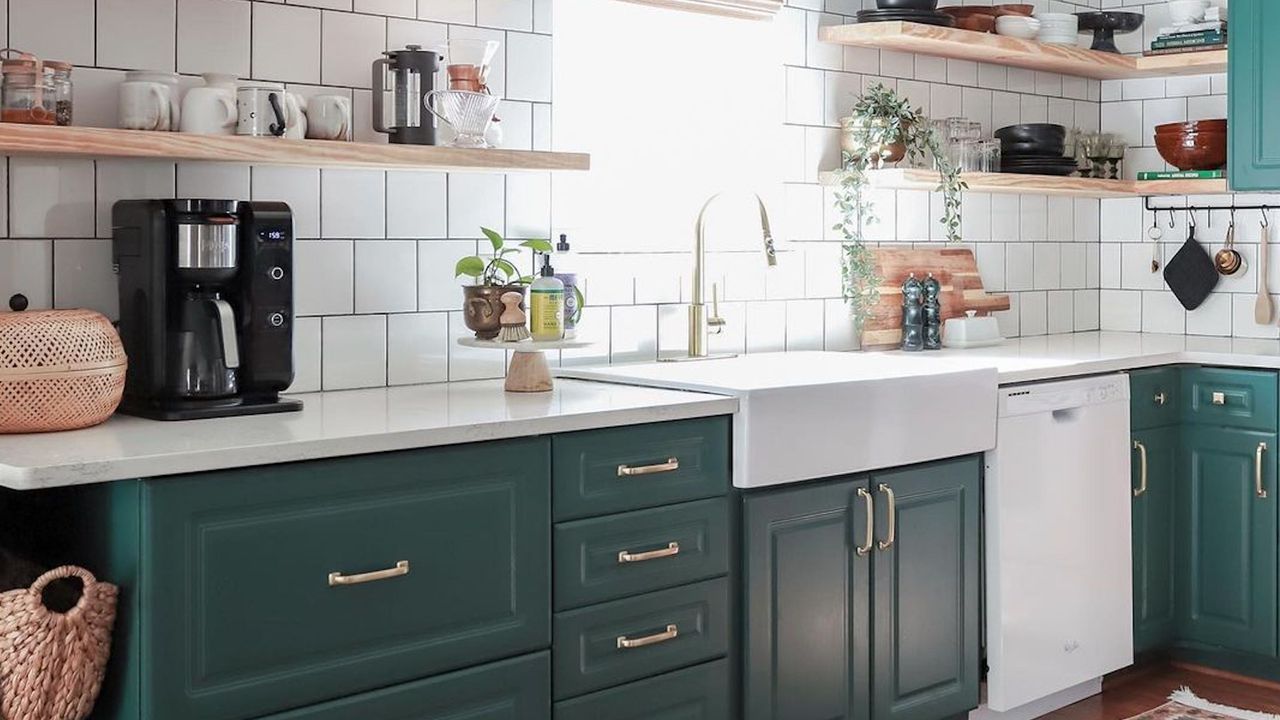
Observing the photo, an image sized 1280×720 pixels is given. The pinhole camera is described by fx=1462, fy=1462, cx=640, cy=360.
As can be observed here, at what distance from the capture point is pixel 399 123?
9.29 feet

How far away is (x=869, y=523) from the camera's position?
312cm

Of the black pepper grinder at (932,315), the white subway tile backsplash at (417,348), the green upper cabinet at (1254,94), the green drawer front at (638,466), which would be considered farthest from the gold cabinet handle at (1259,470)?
the white subway tile backsplash at (417,348)

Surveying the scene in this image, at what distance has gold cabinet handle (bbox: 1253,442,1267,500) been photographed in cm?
393

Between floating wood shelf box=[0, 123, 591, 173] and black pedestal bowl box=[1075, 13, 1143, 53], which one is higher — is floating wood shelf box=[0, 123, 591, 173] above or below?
below

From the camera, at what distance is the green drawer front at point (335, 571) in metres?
2.10

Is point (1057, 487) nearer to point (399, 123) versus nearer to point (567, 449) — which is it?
point (567, 449)

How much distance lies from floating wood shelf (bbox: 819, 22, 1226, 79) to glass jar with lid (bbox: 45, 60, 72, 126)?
6.90ft

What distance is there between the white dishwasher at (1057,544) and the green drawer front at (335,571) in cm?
139

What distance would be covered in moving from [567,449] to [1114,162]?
9.31 ft

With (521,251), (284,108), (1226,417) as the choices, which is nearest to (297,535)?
(284,108)

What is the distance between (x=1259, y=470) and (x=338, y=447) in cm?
272

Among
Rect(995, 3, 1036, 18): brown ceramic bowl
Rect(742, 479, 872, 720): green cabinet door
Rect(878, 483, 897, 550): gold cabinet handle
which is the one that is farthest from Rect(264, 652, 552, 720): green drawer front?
Rect(995, 3, 1036, 18): brown ceramic bowl

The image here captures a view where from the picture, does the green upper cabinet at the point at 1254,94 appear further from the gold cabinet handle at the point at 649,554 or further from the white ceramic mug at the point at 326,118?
the white ceramic mug at the point at 326,118

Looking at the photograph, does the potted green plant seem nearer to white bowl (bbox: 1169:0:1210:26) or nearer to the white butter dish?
the white butter dish
